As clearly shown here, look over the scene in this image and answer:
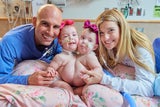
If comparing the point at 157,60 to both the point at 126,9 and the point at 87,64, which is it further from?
the point at 126,9

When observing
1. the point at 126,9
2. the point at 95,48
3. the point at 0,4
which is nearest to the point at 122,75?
the point at 95,48

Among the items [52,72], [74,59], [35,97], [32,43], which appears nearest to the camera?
[35,97]

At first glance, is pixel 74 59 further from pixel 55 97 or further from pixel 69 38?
pixel 55 97

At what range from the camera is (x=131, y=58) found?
4.25 ft

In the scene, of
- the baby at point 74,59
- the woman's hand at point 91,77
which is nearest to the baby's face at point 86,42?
the baby at point 74,59

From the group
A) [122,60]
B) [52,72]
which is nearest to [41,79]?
[52,72]

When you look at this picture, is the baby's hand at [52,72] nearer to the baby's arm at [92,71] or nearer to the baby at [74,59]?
the baby at [74,59]

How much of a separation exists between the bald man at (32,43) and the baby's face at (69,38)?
0.27 feet

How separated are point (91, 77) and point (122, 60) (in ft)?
0.94

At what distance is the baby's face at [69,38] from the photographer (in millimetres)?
1266

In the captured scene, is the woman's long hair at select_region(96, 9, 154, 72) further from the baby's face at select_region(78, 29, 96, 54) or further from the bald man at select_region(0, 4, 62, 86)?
the bald man at select_region(0, 4, 62, 86)

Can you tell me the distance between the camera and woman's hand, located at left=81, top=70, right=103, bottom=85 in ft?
3.87

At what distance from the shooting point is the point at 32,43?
4.73 feet

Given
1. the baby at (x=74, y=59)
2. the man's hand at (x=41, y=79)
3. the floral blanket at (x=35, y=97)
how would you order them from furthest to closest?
1. the baby at (x=74, y=59)
2. the man's hand at (x=41, y=79)
3. the floral blanket at (x=35, y=97)
